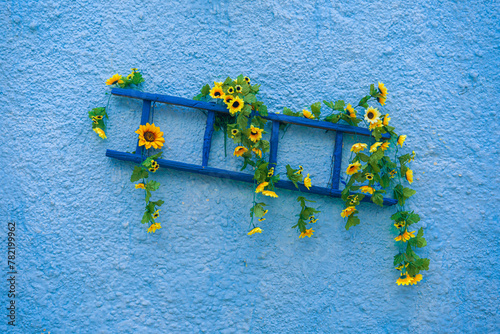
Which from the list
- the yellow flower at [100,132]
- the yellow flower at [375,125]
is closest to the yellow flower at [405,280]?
the yellow flower at [375,125]

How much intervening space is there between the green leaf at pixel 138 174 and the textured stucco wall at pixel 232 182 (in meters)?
0.13

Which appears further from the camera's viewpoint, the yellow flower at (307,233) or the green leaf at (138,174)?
the yellow flower at (307,233)

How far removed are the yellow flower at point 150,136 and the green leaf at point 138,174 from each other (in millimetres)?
113

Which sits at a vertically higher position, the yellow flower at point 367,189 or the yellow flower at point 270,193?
the yellow flower at point 367,189

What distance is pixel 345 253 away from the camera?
171 centimetres

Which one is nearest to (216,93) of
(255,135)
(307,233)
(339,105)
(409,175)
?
(255,135)

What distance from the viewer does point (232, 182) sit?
1.67m

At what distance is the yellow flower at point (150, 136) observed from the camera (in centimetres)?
149

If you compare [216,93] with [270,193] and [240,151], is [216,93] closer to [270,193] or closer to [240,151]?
[240,151]

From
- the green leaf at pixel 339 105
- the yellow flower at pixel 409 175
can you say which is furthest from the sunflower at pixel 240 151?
the yellow flower at pixel 409 175

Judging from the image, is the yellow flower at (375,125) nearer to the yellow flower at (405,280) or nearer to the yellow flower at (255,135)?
the yellow flower at (255,135)

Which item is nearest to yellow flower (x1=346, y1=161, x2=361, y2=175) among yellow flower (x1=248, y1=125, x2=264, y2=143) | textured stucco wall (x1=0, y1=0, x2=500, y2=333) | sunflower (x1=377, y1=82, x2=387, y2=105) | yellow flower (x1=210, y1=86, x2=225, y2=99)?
textured stucco wall (x1=0, y1=0, x2=500, y2=333)

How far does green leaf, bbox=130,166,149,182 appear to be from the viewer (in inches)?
59.3

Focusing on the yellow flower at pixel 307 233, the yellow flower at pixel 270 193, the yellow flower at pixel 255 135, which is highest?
the yellow flower at pixel 255 135
